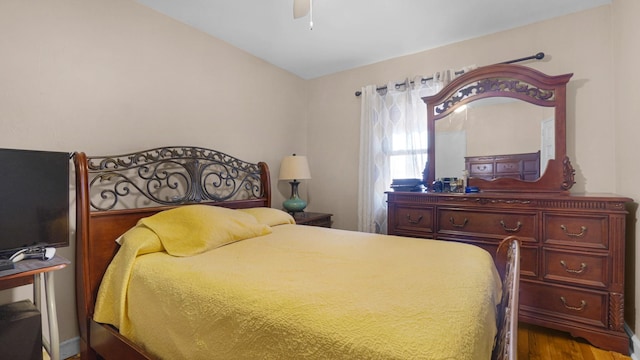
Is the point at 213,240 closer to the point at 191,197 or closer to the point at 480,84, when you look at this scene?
the point at 191,197

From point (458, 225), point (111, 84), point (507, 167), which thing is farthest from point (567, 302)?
point (111, 84)

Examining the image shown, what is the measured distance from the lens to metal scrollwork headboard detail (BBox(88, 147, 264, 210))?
194cm

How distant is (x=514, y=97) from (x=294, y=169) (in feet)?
7.13

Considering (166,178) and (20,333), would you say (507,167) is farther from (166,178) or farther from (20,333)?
(20,333)

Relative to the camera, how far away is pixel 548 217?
2.02 metres

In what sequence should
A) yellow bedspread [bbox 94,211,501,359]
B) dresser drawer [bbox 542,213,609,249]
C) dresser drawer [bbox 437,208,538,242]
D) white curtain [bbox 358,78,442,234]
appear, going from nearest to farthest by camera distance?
yellow bedspread [bbox 94,211,501,359], dresser drawer [bbox 542,213,609,249], dresser drawer [bbox 437,208,538,242], white curtain [bbox 358,78,442,234]

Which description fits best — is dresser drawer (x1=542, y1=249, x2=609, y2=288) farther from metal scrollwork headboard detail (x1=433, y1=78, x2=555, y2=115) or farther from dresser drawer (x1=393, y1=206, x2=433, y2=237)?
metal scrollwork headboard detail (x1=433, y1=78, x2=555, y2=115)

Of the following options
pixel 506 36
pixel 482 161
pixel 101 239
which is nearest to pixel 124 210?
pixel 101 239

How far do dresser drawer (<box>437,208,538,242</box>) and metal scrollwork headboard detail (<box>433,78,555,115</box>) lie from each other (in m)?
1.04

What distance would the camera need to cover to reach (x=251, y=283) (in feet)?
3.87

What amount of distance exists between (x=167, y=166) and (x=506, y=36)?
10.5 ft

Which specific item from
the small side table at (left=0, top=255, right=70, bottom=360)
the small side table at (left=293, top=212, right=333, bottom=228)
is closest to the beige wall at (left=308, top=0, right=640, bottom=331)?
the small side table at (left=293, top=212, right=333, bottom=228)

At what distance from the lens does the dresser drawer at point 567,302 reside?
73.9 inches

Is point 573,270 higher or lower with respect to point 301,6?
lower
